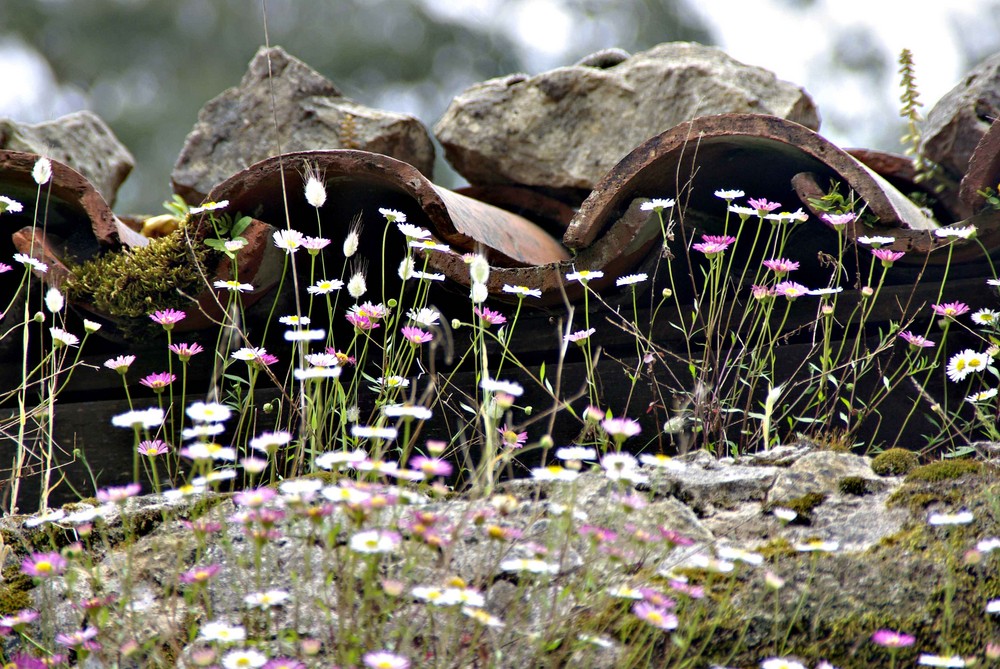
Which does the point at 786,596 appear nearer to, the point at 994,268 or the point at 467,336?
the point at 467,336

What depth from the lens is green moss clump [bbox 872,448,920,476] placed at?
1.97m

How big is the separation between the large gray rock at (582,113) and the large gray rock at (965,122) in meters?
0.58

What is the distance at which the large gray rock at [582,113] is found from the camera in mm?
3596

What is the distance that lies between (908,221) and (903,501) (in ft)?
3.27

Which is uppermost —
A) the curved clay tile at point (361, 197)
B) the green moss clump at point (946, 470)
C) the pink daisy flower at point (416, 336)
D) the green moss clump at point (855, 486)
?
the curved clay tile at point (361, 197)

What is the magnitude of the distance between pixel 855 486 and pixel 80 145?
3481 mm

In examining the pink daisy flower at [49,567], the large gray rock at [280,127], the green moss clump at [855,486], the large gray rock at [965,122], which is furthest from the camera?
the large gray rock at [280,127]

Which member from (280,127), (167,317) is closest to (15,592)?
(167,317)

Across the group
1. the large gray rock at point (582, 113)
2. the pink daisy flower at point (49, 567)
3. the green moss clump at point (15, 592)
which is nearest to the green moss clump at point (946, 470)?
the pink daisy flower at point (49, 567)

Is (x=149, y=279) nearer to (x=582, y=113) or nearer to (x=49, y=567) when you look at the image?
(x=49, y=567)

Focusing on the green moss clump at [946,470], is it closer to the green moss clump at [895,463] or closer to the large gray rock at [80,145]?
the green moss clump at [895,463]

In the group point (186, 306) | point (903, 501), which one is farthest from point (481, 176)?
point (903, 501)

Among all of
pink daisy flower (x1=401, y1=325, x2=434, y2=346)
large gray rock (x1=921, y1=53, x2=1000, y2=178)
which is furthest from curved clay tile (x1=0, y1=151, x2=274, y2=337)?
large gray rock (x1=921, y1=53, x2=1000, y2=178)

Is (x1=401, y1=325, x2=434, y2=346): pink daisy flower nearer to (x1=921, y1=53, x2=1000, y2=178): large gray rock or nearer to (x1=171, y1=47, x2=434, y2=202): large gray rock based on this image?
(x1=171, y1=47, x2=434, y2=202): large gray rock
